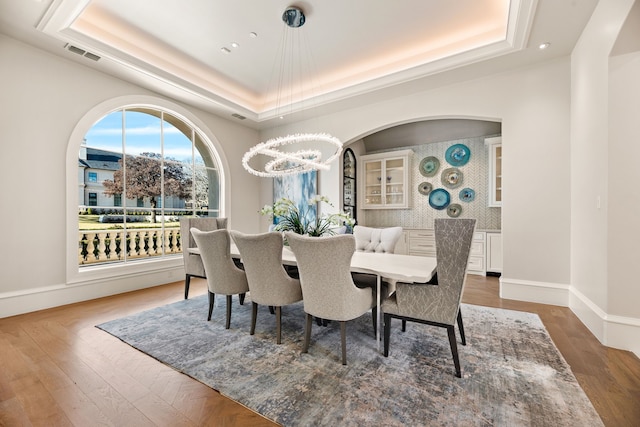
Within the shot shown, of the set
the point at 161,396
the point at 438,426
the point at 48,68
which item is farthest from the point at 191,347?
the point at 48,68

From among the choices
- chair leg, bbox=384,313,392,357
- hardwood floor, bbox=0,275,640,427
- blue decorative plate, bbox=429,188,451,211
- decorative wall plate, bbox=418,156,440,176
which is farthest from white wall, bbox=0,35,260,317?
blue decorative plate, bbox=429,188,451,211

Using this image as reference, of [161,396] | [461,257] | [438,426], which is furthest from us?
[461,257]

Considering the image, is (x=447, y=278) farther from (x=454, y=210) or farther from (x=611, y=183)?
(x=454, y=210)

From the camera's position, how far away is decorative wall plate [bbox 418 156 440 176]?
227 inches

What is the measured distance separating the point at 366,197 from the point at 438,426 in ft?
16.8

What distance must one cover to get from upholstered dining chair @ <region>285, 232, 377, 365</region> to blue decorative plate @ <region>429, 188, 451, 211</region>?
167 inches

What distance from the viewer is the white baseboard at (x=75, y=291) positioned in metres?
2.99

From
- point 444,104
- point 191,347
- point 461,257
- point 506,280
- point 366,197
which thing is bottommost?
point 191,347

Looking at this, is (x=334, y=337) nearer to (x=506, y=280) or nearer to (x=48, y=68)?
(x=506, y=280)

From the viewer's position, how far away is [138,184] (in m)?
4.29

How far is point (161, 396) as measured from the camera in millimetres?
1672

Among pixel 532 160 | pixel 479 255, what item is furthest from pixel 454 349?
pixel 479 255

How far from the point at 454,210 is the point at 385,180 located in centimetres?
151

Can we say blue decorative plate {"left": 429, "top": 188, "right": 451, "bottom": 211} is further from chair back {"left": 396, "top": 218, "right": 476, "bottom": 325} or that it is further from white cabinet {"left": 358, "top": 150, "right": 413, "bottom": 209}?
chair back {"left": 396, "top": 218, "right": 476, "bottom": 325}
